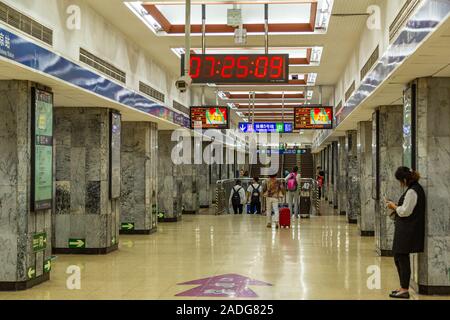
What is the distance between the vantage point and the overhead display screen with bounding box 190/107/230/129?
54.9 ft

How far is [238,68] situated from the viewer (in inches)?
334

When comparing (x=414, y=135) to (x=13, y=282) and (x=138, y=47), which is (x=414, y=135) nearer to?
(x=13, y=282)

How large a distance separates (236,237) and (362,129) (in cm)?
396

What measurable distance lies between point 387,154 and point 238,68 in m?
3.96

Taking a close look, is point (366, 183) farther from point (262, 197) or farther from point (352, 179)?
point (262, 197)

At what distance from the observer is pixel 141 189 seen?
46.8 ft

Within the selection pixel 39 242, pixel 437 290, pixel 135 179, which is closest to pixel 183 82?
pixel 39 242

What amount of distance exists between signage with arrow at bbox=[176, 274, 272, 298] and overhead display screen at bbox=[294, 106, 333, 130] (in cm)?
953

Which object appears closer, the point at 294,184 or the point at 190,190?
the point at 294,184

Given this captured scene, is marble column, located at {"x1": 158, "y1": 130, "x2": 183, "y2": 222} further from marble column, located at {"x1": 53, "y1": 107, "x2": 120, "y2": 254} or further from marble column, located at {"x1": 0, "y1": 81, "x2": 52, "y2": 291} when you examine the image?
marble column, located at {"x1": 0, "y1": 81, "x2": 52, "y2": 291}

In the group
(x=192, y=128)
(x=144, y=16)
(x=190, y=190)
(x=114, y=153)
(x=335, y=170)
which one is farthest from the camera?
(x=335, y=170)

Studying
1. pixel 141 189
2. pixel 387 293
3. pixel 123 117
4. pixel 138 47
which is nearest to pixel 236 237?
pixel 141 189

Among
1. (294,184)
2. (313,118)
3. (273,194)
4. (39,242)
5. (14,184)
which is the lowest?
(39,242)

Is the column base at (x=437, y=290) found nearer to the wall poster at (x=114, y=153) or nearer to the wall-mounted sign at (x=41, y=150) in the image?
the wall-mounted sign at (x=41, y=150)
